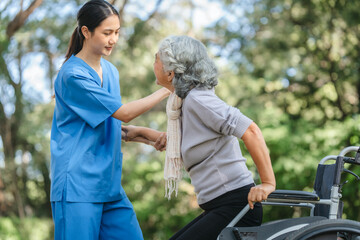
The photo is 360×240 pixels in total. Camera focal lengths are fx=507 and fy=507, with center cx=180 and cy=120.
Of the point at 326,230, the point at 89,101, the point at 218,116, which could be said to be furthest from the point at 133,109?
the point at 326,230

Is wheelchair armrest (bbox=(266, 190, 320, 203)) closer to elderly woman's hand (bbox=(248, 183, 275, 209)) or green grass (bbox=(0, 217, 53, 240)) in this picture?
elderly woman's hand (bbox=(248, 183, 275, 209))

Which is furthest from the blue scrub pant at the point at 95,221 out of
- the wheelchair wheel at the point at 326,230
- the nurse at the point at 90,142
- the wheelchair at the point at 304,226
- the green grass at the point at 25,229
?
the green grass at the point at 25,229

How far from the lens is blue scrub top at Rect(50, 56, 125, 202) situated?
2.06 metres

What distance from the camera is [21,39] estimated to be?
305 inches

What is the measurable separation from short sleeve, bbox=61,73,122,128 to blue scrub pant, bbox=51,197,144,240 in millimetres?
345

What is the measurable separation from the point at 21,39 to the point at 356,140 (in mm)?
5233

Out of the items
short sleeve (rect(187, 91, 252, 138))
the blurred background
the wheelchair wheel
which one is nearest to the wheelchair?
the wheelchair wheel

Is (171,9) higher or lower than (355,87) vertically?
higher

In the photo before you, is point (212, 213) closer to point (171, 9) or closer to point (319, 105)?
point (319, 105)

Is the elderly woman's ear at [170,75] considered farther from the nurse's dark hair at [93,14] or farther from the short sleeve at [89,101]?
the nurse's dark hair at [93,14]

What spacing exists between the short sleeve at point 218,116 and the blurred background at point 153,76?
4.61 m

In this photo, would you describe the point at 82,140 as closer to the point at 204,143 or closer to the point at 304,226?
the point at 204,143

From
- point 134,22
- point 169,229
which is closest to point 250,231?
point 169,229

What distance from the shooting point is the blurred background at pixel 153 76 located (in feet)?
23.1
